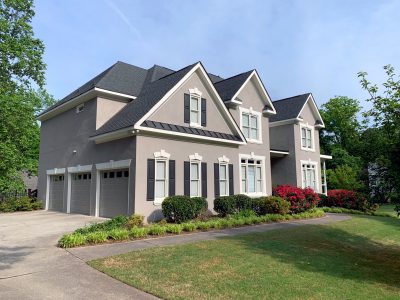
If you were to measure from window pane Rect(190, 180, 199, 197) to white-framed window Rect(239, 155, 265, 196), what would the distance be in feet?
14.7

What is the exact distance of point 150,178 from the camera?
15195mm

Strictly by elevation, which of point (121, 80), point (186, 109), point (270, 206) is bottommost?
point (270, 206)

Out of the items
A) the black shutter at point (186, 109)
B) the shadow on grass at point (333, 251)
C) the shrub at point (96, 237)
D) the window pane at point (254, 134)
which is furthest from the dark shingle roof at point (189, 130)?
the shadow on grass at point (333, 251)

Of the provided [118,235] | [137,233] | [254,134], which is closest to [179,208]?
[137,233]

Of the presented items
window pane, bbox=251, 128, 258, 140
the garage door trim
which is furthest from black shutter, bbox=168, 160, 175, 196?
window pane, bbox=251, 128, 258, 140

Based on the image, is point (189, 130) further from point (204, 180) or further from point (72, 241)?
point (72, 241)

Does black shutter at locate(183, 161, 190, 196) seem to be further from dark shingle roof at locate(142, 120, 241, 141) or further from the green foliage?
the green foliage

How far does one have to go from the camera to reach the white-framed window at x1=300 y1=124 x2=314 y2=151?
27922 millimetres

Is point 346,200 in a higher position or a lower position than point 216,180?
lower

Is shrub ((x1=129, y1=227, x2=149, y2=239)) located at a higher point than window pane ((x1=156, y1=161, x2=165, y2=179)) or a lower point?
lower

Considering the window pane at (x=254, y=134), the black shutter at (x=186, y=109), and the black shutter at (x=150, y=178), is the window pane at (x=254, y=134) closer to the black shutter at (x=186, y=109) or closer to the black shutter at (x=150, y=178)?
the black shutter at (x=186, y=109)

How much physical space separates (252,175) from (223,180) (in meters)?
3.77

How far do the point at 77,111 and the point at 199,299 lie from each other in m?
17.3

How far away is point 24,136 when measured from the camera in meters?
24.5
